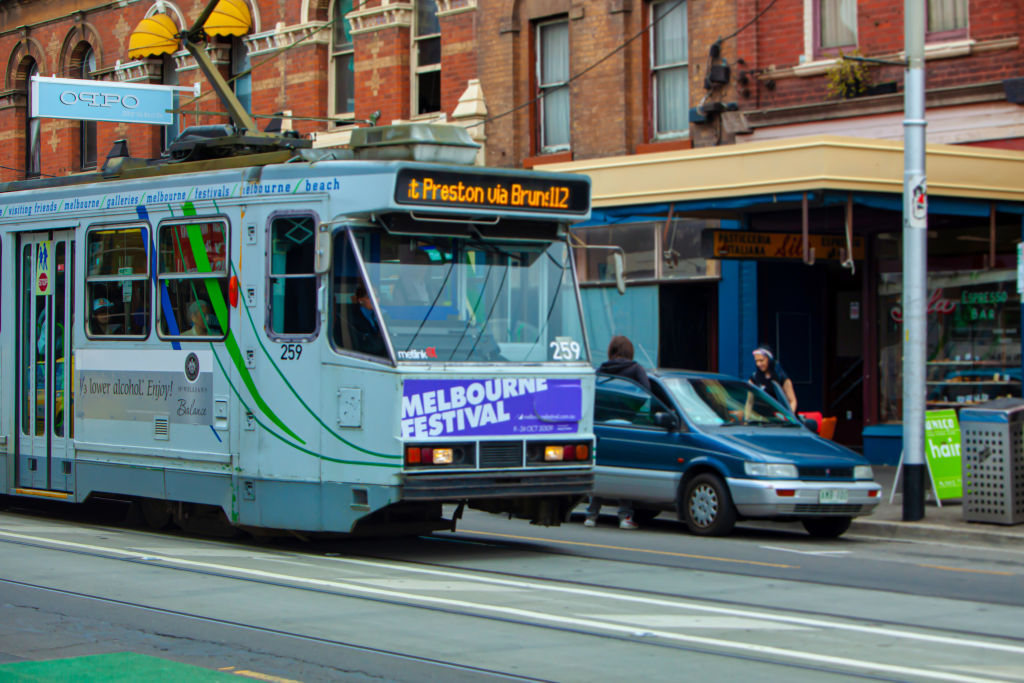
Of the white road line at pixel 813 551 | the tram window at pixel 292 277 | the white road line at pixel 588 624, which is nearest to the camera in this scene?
the white road line at pixel 588 624

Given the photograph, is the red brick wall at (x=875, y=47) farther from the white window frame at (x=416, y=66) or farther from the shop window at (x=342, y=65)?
the shop window at (x=342, y=65)

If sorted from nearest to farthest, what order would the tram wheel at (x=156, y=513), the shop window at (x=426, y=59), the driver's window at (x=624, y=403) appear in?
the tram wheel at (x=156, y=513) < the driver's window at (x=624, y=403) < the shop window at (x=426, y=59)

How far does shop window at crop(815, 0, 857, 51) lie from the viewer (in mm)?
19766

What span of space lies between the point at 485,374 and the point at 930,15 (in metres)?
11.1

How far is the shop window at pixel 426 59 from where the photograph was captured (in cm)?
2578

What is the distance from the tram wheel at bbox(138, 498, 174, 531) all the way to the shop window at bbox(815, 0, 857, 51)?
1188 centimetres

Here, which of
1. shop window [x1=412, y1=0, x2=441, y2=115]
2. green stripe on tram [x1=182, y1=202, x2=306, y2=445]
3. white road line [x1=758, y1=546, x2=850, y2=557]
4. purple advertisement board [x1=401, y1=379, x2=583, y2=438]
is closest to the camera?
purple advertisement board [x1=401, y1=379, x2=583, y2=438]

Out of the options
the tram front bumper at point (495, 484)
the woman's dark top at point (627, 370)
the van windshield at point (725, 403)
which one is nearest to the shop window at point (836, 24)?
the van windshield at point (725, 403)

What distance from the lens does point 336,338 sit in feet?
35.3

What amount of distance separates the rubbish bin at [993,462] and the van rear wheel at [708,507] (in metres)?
2.53

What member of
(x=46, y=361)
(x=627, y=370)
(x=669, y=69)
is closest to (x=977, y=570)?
(x=627, y=370)

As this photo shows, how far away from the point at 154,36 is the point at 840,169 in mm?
16857

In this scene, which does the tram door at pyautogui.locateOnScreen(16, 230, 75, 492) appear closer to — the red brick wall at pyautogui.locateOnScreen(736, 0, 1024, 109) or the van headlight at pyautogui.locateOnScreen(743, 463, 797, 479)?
the van headlight at pyautogui.locateOnScreen(743, 463, 797, 479)

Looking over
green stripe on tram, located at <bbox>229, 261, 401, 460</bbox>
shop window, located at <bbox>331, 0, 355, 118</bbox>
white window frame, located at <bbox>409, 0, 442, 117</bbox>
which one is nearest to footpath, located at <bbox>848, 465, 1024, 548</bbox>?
green stripe on tram, located at <bbox>229, 261, 401, 460</bbox>
